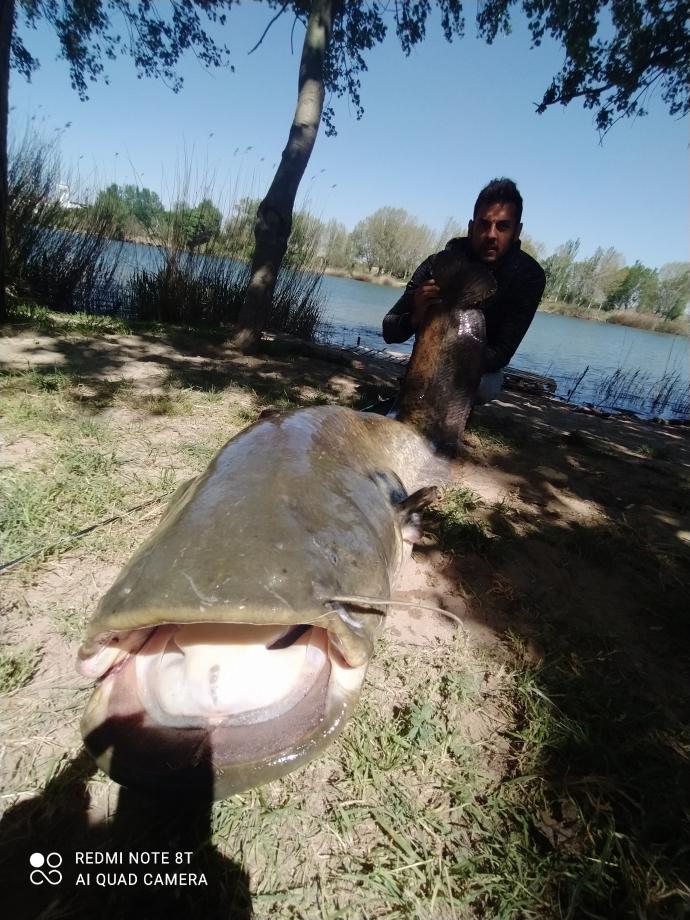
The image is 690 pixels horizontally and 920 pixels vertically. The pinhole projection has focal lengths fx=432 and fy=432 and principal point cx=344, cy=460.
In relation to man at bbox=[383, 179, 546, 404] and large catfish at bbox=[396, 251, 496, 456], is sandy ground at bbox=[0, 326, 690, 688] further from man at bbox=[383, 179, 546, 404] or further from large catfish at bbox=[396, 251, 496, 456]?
man at bbox=[383, 179, 546, 404]

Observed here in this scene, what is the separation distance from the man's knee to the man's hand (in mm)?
861

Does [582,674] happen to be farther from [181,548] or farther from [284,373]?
[284,373]

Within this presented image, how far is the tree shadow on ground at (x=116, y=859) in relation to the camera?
92cm

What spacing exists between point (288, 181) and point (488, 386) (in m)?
4.10

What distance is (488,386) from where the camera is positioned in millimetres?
3701

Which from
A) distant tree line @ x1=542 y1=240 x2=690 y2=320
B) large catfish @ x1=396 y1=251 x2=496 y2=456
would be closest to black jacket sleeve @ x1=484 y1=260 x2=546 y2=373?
large catfish @ x1=396 y1=251 x2=496 y2=456

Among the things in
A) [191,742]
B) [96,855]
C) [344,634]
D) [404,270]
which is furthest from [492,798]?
[404,270]

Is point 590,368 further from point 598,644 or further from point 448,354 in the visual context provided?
point 598,644

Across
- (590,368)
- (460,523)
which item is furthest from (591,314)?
(460,523)

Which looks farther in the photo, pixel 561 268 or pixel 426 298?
pixel 561 268

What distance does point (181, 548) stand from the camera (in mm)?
965

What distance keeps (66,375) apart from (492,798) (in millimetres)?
4094

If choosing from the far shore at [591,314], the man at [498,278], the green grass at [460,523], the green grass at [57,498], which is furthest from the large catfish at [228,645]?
the far shore at [591,314]

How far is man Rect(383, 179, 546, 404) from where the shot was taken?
3.00m
